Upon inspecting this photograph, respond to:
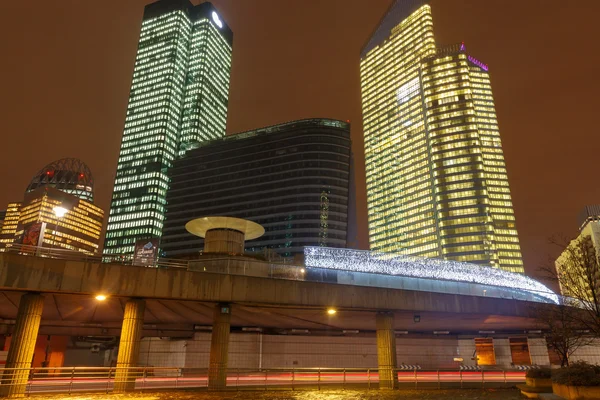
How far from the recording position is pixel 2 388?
18469 mm

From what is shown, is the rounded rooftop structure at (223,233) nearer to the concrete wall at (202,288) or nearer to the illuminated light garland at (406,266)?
the illuminated light garland at (406,266)

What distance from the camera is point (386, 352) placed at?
25641mm

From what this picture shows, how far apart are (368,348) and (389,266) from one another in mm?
9703

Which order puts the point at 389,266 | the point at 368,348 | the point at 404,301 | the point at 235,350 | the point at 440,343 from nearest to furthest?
the point at 404,301 → the point at 235,350 → the point at 368,348 → the point at 440,343 → the point at 389,266

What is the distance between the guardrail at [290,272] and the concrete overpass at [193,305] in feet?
2.85

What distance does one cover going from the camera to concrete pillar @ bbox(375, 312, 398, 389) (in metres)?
23.9

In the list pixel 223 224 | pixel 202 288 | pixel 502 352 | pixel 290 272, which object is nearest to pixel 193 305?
pixel 202 288

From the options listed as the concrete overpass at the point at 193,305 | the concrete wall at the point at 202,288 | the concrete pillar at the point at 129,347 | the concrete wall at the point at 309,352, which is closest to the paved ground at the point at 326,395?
the concrete pillar at the point at 129,347

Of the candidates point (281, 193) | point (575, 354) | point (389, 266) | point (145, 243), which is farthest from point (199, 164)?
point (575, 354)

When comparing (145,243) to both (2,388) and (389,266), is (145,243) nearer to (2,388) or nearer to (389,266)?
(389,266)

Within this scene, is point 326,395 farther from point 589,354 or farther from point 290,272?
point 589,354

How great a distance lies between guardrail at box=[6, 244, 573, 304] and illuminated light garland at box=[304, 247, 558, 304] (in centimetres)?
152

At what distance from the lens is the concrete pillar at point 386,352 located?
23.9 meters

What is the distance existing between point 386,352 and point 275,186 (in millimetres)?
148613
